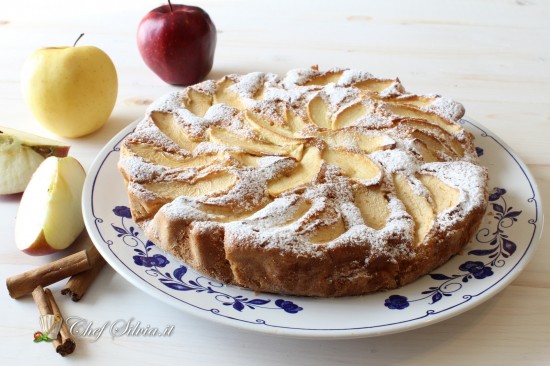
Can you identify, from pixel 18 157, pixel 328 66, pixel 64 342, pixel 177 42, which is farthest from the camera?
pixel 328 66

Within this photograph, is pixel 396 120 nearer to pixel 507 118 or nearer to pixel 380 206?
pixel 380 206

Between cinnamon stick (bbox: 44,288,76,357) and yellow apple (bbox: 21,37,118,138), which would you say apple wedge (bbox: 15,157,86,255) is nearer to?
cinnamon stick (bbox: 44,288,76,357)

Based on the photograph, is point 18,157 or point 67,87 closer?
point 18,157

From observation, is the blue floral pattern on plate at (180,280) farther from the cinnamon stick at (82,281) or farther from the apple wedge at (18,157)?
the apple wedge at (18,157)

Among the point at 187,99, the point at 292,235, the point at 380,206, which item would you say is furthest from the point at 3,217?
the point at 380,206

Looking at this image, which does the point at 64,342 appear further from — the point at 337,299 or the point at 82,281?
the point at 337,299

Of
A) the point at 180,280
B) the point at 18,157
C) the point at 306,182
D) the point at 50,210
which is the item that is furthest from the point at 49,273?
the point at 306,182
